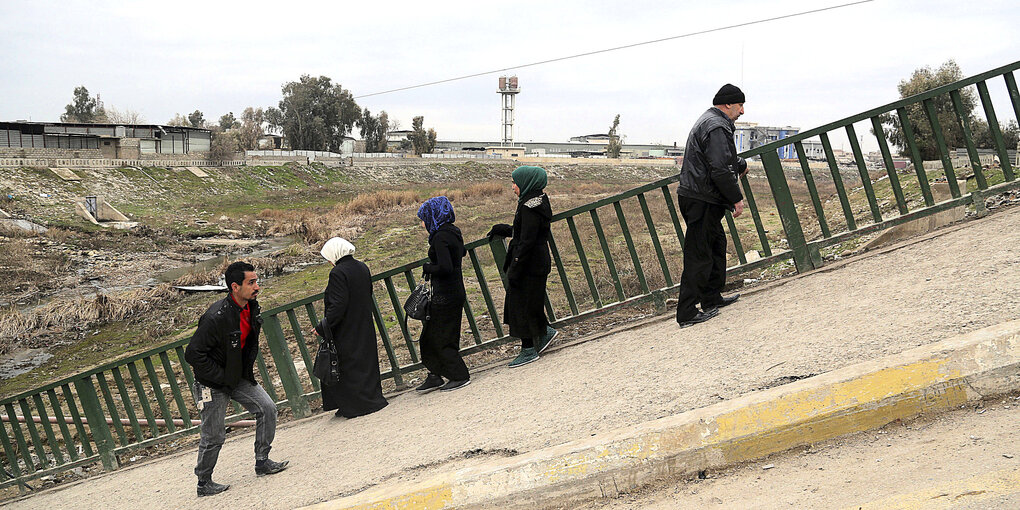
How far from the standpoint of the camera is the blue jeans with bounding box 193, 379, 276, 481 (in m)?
5.42

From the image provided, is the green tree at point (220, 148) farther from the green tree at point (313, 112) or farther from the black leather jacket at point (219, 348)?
the black leather jacket at point (219, 348)

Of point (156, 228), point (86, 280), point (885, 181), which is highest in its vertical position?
point (156, 228)

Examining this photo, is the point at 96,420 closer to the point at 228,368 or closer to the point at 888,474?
the point at 228,368

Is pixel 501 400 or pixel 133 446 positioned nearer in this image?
pixel 501 400

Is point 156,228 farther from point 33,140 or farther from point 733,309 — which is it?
point 733,309

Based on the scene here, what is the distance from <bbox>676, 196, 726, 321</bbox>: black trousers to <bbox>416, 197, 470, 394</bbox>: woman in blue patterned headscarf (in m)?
1.81

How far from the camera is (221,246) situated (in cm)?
3169

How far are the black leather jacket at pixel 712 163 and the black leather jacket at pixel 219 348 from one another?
338cm

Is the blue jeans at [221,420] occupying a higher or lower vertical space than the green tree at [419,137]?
lower

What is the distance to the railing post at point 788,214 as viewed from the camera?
21.4 ft

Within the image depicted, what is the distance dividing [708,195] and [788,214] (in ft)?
3.71

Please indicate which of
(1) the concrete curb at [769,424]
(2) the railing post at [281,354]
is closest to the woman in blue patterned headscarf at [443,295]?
(2) the railing post at [281,354]

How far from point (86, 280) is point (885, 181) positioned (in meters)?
23.8

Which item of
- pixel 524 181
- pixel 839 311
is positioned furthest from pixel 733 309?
pixel 524 181
